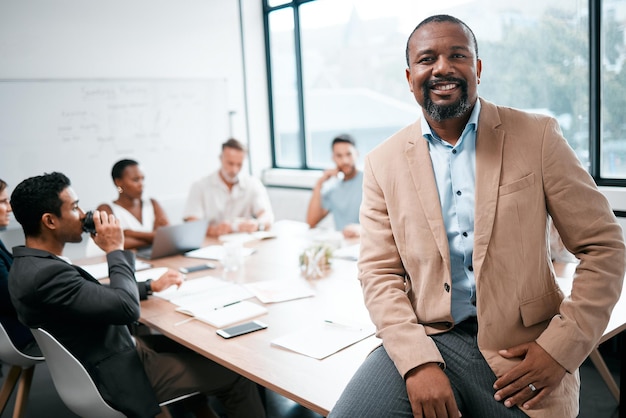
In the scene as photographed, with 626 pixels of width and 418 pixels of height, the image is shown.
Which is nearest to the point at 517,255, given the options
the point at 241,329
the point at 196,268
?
the point at 241,329

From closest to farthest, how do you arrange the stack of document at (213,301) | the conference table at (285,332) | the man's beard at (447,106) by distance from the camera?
the man's beard at (447,106) < the conference table at (285,332) < the stack of document at (213,301)

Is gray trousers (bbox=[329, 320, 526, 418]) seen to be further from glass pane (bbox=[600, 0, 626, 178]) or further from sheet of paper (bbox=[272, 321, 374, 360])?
glass pane (bbox=[600, 0, 626, 178])

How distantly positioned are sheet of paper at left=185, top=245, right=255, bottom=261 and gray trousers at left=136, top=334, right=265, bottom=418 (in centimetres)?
96

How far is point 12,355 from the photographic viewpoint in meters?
2.51

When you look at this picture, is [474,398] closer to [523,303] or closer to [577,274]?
[523,303]

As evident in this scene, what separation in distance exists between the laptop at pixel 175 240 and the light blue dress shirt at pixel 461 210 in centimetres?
199

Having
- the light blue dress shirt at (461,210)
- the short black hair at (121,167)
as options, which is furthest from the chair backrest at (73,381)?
the short black hair at (121,167)

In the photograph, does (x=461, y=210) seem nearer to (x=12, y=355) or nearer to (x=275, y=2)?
(x=12, y=355)

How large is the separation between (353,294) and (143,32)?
12.0 feet

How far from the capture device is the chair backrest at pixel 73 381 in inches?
72.5

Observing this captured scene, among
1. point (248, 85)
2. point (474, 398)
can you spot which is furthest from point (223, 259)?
point (248, 85)

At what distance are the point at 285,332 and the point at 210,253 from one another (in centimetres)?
139

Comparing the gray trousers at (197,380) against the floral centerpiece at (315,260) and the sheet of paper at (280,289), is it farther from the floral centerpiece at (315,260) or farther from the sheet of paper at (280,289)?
the floral centerpiece at (315,260)

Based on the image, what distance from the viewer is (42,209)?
208cm
